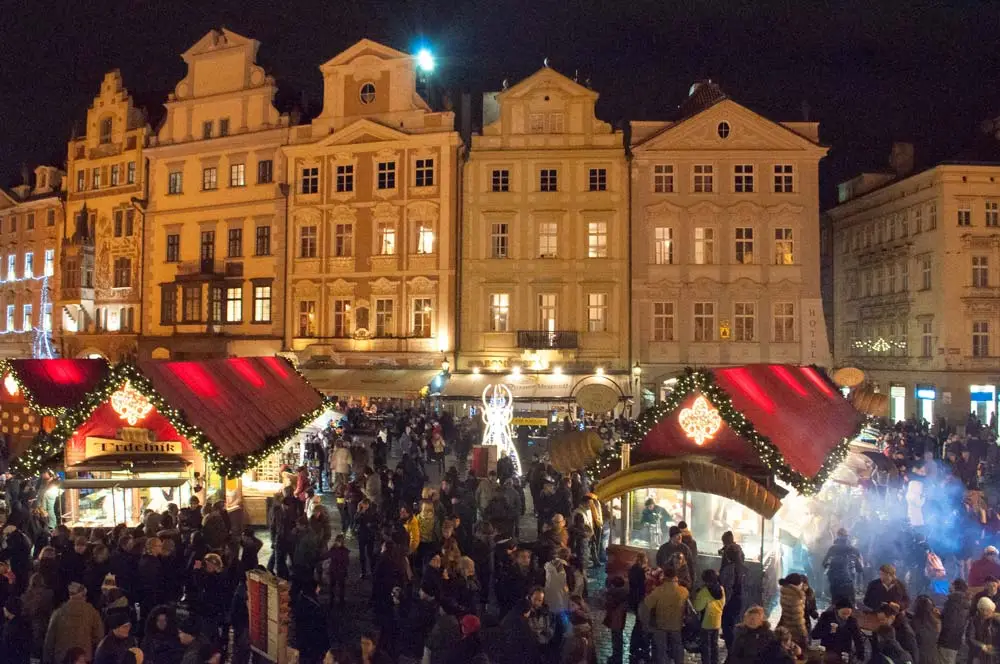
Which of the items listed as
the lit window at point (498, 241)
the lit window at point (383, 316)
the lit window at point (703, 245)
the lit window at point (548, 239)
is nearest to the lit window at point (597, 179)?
the lit window at point (548, 239)

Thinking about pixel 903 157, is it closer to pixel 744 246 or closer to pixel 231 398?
pixel 744 246

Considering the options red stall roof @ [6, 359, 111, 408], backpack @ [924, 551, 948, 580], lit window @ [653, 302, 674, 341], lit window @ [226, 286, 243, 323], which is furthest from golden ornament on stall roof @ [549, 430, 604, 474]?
lit window @ [226, 286, 243, 323]

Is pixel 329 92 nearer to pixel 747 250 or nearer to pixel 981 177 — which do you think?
pixel 747 250

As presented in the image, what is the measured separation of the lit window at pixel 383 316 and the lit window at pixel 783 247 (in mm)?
14250

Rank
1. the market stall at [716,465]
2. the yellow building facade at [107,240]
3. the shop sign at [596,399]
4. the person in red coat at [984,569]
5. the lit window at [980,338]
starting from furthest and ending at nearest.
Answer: the yellow building facade at [107,240] → the lit window at [980,338] → the shop sign at [596,399] → the market stall at [716,465] → the person in red coat at [984,569]

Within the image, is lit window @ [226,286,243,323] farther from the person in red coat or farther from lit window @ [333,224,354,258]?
the person in red coat

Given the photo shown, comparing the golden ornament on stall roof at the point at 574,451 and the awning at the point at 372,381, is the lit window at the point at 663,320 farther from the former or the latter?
the golden ornament on stall roof at the point at 574,451

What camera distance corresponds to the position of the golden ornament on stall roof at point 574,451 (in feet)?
47.6

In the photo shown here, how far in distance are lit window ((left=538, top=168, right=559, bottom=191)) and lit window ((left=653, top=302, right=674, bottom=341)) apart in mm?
5668

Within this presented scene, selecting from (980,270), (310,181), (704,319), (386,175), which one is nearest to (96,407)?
(386,175)

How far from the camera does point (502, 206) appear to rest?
29344 millimetres

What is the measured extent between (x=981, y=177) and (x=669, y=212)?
39.5 ft

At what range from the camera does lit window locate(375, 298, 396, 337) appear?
29953 millimetres

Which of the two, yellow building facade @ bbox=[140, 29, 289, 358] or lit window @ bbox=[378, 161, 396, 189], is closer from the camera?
lit window @ bbox=[378, 161, 396, 189]
